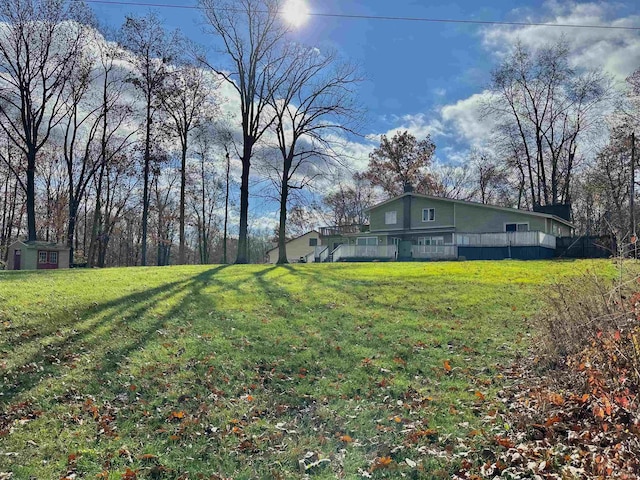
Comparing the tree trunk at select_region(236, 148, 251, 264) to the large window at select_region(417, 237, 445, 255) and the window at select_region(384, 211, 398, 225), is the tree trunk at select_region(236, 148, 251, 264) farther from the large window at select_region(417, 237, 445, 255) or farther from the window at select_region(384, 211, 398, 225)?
the window at select_region(384, 211, 398, 225)

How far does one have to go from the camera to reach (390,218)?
3528 cm

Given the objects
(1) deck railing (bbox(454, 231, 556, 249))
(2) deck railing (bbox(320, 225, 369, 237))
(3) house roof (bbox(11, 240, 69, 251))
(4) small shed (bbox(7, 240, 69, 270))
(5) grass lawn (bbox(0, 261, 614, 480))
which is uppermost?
(2) deck railing (bbox(320, 225, 369, 237))

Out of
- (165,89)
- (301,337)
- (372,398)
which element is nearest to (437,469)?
(372,398)

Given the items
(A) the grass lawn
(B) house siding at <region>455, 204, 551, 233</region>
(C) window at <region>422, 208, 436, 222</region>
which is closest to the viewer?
(A) the grass lawn

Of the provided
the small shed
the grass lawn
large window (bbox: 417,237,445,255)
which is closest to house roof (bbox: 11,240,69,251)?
the small shed

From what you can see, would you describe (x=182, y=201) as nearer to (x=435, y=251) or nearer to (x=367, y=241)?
(x=367, y=241)

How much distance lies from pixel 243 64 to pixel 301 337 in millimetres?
21392

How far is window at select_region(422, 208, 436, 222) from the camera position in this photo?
32.8m

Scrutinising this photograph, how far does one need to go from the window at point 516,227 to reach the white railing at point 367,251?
7793 millimetres

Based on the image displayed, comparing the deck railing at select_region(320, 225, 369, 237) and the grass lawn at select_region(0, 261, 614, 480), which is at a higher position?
the deck railing at select_region(320, 225, 369, 237)

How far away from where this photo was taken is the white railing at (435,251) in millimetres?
28719

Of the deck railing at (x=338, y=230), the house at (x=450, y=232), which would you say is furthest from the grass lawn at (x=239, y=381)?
the deck railing at (x=338, y=230)

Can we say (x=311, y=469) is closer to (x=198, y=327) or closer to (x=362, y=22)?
(x=198, y=327)

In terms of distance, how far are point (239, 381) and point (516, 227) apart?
89.9 feet
